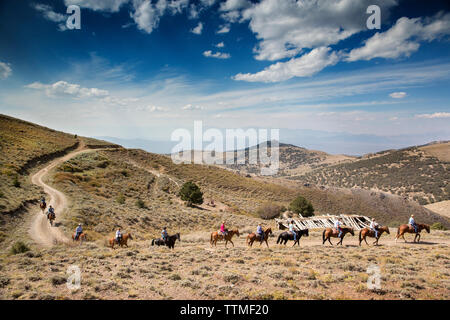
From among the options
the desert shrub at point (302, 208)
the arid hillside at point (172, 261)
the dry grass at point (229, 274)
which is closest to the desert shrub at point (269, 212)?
the desert shrub at point (302, 208)

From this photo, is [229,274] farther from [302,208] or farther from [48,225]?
[302,208]

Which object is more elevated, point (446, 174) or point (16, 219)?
point (446, 174)

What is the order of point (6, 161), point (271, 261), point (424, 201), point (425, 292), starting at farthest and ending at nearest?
1. point (424, 201)
2. point (6, 161)
3. point (271, 261)
4. point (425, 292)

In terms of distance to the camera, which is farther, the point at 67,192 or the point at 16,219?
the point at 67,192

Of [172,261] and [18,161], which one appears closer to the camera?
[172,261]

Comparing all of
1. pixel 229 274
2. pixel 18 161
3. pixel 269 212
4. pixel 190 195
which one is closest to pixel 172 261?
pixel 229 274

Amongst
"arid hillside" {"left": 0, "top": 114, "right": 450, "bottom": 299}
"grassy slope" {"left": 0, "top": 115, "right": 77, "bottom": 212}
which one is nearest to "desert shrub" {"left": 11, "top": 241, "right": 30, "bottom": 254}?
"arid hillside" {"left": 0, "top": 114, "right": 450, "bottom": 299}

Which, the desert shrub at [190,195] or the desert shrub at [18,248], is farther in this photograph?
the desert shrub at [190,195]

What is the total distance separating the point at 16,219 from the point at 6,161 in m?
22.4

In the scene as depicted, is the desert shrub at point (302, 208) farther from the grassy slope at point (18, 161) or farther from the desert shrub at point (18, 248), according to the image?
the grassy slope at point (18, 161)

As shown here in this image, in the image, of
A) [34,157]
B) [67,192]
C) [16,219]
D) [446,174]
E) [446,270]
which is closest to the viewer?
[446,270]
